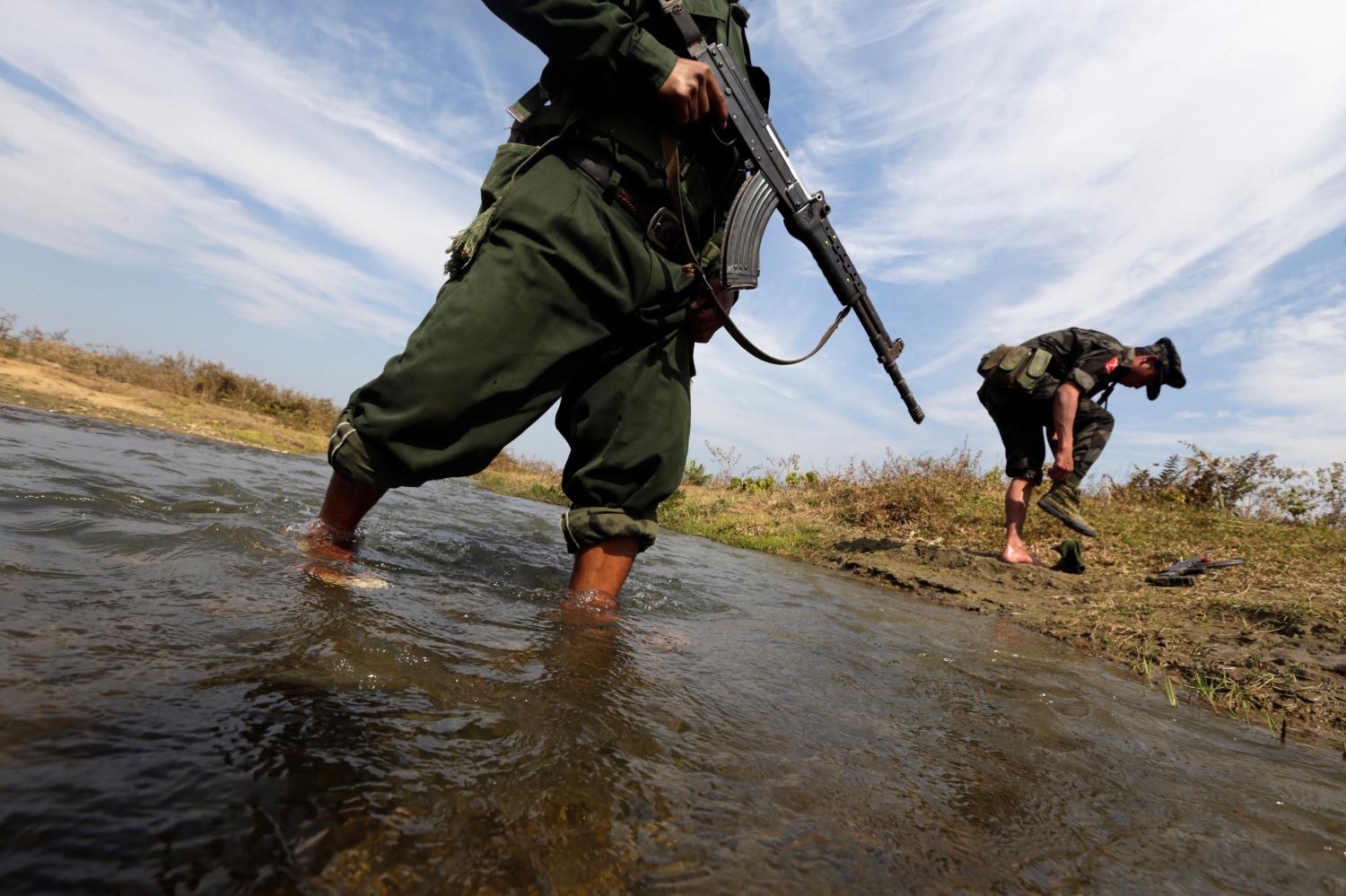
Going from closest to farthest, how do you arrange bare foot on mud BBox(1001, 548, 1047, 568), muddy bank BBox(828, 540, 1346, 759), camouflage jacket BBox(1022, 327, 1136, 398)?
muddy bank BBox(828, 540, 1346, 759) → bare foot on mud BBox(1001, 548, 1047, 568) → camouflage jacket BBox(1022, 327, 1136, 398)

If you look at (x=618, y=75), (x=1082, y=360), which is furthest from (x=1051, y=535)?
(x=618, y=75)

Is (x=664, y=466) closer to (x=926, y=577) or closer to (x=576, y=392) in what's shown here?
(x=576, y=392)

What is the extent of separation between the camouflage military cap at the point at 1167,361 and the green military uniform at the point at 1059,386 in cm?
18

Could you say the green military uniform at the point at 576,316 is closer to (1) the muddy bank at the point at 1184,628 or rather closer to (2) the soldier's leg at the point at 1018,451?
(1) the muddy bank at the point at 1184,628

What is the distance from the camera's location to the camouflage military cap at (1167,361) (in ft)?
16.7

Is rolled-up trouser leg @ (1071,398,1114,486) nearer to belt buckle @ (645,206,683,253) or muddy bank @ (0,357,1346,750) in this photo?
muddy bank @ (0,357,1346,750)

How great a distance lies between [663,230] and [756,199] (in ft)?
2.19

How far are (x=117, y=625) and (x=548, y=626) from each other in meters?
0.85

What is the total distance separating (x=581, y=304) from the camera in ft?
6.63

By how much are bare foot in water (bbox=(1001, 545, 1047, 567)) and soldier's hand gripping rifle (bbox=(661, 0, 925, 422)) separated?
2.54 m

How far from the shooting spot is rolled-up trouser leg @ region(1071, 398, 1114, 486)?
16.5 feet

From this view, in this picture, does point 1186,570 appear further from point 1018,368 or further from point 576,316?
point 576,316

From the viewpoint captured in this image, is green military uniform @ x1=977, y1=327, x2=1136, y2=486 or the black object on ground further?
green military uniform @ x1=977, y1=327, x2=1136, y2=486

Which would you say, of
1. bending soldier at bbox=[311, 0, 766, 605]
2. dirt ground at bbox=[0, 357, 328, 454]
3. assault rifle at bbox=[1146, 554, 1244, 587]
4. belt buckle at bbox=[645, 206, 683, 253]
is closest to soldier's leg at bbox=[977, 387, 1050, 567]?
assault rifle at bbox=[1146, 554, 1244, 587]
